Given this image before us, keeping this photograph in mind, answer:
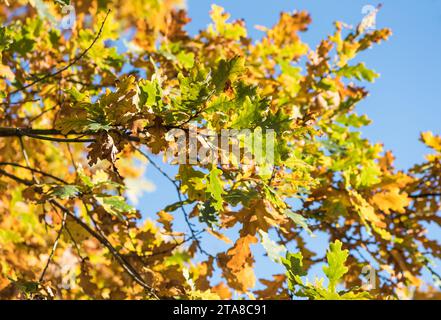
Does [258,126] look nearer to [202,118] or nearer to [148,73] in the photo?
[202,118]

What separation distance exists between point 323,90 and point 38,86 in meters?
1.96

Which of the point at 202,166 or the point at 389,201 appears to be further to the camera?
the point at 389,201

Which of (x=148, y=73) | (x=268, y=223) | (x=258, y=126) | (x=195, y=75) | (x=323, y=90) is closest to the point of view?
(x=195, y=75)

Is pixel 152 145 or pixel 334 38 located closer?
pixel 152 145

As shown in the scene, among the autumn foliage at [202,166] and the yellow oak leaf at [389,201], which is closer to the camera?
the autumn foliage at [202,166]

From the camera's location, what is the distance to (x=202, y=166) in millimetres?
2148

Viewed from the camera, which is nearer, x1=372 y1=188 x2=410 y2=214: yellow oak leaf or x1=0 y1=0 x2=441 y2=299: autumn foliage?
x1=0 y1=0 x2=441 y2=299: autumn foliage

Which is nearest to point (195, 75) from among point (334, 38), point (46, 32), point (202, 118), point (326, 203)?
point (202, 118)

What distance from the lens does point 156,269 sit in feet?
10.5

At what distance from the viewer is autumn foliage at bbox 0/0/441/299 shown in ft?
6.34

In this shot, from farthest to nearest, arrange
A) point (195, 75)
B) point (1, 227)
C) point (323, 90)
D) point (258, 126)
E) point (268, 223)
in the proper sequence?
point (1, 227) → point (323, 90) → point (268, 223) → point (258, 126) → point (195, 75)

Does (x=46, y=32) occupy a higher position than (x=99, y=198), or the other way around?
(x=46, y=32)

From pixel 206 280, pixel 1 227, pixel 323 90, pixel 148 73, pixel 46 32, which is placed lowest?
pixel 206 280

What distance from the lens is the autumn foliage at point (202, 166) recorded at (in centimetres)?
193
